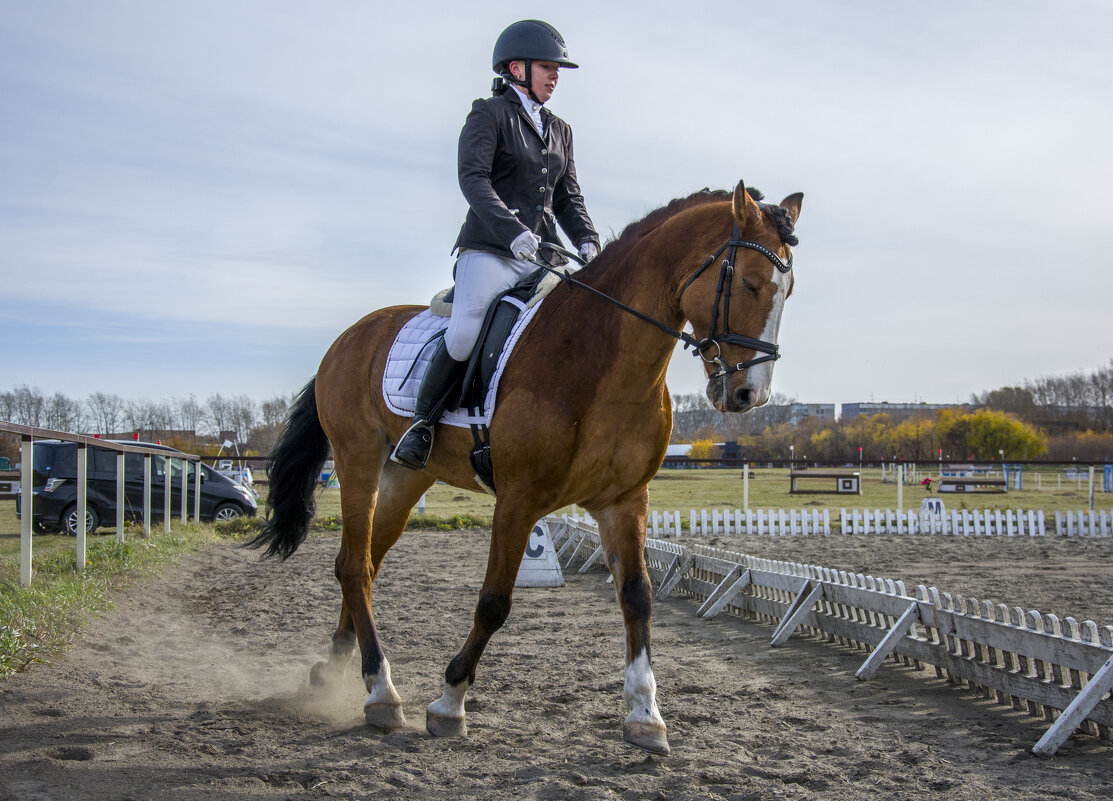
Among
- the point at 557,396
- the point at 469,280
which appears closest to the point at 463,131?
the point at 469,280

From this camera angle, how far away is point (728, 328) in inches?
148

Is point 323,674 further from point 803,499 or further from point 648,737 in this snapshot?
point 803,499

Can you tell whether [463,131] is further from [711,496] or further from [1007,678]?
[711,496]

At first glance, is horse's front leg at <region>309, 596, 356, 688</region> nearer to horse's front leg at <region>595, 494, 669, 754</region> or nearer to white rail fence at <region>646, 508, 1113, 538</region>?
horse's front leg at <region>595, 494, 669, 754</region>

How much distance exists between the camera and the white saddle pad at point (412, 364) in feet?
15.6

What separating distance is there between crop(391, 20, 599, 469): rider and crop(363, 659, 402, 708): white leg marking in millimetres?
1154

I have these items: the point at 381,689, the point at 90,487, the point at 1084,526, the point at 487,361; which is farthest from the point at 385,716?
the point at 1084,526

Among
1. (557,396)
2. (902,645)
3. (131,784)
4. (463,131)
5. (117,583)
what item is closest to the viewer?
(131,784)

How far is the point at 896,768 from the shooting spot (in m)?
3.86

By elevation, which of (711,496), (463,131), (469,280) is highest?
(463,131)

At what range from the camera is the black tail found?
6395 mm

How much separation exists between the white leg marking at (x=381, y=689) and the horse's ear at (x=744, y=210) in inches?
116

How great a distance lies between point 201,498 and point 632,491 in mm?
16771

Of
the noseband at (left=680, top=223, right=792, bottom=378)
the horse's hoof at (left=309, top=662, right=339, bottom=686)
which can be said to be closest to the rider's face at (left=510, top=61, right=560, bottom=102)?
the noseband at (left=680, top=223, right=792, bottom=378)
